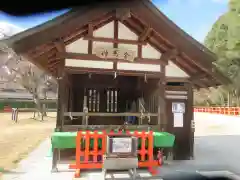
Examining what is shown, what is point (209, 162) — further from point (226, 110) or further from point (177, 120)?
point (226, 110)

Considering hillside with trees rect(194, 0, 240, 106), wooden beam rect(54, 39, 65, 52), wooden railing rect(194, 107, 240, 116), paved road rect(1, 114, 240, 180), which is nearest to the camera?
paved road rect(1, 114, 240, 180)

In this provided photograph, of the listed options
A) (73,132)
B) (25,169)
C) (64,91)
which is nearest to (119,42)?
(64,91)

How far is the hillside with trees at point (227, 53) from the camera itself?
32062mm

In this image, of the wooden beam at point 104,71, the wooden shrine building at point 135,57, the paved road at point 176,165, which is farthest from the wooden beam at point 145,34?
the paved road at point 176,165

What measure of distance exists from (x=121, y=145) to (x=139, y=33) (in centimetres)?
356

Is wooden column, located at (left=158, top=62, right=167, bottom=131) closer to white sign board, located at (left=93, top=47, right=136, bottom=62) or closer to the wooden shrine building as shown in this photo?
the wooden shrine building

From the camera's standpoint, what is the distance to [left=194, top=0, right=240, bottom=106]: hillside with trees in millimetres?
32062

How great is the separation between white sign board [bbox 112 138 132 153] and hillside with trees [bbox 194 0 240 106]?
910 inches

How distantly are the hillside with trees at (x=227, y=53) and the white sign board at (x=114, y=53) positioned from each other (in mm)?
21499

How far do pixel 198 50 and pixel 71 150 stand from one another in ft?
15.8

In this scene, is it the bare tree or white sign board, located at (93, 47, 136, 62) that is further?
the bare tree

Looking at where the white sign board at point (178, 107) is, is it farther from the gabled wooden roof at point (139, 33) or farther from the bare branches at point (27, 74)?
the bare branches at point (27, 74)

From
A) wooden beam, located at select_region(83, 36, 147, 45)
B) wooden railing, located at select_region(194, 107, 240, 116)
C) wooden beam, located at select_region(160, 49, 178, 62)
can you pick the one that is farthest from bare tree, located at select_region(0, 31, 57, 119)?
wooden railing, located at select_region(194, 107, 240, 116)

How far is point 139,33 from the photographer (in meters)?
7.45
